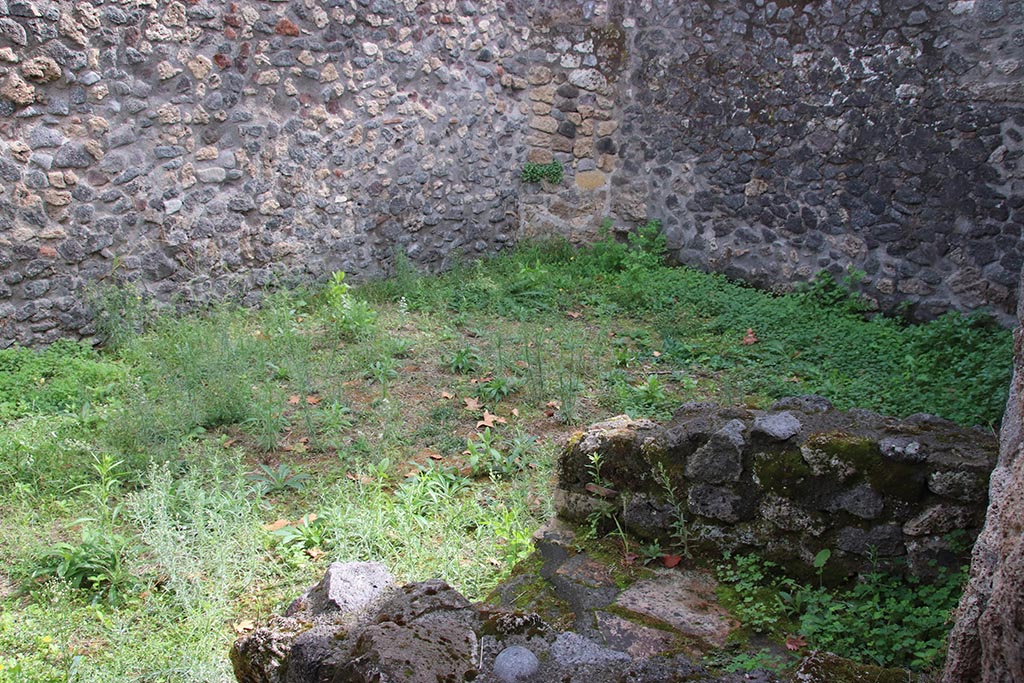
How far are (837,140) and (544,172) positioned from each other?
2.90 metres

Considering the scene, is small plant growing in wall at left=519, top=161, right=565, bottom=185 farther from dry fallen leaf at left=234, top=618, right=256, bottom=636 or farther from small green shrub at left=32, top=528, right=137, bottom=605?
dry fallen leaf at left=234, top=618, right=256, bottom=636

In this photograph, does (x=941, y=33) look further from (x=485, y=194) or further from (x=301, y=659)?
(x=301, y=659)

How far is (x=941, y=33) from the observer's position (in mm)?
6582

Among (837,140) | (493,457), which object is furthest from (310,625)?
(837,140)

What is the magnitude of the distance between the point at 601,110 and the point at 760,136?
5.64 ft

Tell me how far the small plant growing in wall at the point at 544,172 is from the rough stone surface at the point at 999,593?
7048mm

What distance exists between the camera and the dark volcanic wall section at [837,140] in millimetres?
6504

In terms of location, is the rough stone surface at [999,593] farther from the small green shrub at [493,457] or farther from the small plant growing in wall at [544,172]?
the small plant growing in wall at [544,172]

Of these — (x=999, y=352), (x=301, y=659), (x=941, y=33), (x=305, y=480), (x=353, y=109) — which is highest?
(x=941, y=33)

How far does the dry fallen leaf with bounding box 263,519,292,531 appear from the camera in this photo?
3.96 m

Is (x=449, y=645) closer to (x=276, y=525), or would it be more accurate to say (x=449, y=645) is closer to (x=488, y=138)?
(x=276, y=525)

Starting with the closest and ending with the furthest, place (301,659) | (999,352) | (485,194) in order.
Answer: (301,659) < (999,352) < (485,194)

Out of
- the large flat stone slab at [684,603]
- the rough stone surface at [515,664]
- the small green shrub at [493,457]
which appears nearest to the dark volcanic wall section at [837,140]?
the small green shrub at [493,457]

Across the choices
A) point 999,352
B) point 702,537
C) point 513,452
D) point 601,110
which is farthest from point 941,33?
point 702,537
